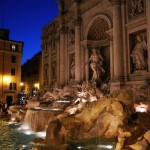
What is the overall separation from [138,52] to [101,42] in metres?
5.72

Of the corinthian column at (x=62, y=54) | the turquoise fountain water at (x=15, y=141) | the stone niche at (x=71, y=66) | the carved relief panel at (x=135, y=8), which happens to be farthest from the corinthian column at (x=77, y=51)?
the turquoise fountain water at (x=15, y=141)

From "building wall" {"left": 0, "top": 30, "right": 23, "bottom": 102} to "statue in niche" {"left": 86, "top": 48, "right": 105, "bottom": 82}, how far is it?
64.8ft

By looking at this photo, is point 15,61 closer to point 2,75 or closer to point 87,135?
point 2,75

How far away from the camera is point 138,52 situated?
1523 centimetres

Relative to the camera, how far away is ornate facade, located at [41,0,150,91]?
50.3ft

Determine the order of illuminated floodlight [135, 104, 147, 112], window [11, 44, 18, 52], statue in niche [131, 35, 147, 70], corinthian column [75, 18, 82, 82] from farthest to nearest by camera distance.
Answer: window [11, 44, 18, 52] < corinthian column [75, 18, 82, 82] < statue in niche [131, 35, 147, 70] < illuminated floodlight [135, 104, 147, 112]

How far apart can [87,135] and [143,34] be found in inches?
356

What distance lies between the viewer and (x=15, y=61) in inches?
1443

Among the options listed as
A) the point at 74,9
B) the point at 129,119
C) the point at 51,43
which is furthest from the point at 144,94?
the point at 51,43

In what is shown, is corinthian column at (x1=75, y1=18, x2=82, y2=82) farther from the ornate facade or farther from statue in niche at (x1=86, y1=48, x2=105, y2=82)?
statue in niche at (x1=86, y1=48, x2=105, y2=82)

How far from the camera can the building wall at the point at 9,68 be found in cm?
3450

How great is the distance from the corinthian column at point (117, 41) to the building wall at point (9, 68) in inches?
918

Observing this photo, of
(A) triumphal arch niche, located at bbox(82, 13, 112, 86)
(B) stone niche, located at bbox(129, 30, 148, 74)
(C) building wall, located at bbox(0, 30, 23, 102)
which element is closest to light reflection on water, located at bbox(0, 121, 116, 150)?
(B) stone niche, located at bbox(129, 30, 148, 74)

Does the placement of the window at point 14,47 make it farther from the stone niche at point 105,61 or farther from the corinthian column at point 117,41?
the corinthian column at point 117,41
